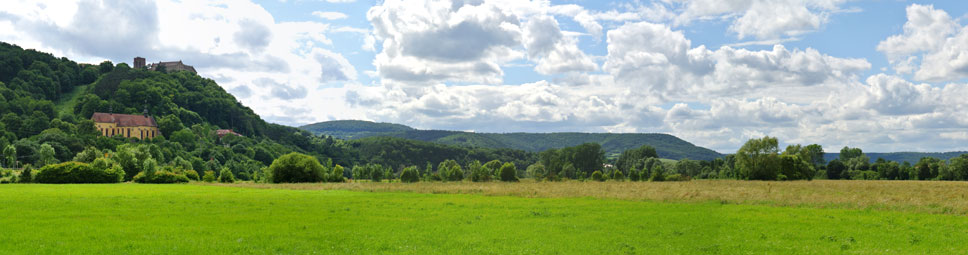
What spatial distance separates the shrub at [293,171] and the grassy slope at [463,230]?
5896 cm

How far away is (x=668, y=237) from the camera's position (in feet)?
90.8

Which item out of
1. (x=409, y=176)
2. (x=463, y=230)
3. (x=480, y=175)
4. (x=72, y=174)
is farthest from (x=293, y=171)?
(x=463, y=230)

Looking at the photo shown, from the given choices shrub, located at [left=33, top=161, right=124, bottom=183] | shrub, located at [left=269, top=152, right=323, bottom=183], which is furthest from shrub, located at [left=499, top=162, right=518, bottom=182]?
shrub, located at [left=33, top=161, right=124, bottom=183]

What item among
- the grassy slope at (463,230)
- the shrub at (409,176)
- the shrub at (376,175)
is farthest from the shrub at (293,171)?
the grassy slope at (463,230)

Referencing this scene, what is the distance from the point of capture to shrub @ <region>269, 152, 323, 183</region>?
10188 centimetres

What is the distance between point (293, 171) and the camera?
10225cm

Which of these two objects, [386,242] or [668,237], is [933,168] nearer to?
[668,237]

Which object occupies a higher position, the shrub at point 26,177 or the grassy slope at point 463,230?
the grassy slope at point 463,230

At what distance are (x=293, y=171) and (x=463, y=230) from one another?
78613 mm

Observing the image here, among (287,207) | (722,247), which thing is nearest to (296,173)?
(287,207)

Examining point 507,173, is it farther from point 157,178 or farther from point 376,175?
point 157,178

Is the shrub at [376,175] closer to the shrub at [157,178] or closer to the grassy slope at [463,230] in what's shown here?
the shrub at [157,178]

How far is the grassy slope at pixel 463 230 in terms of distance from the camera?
24.4 meters

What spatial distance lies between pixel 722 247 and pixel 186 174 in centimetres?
10764
